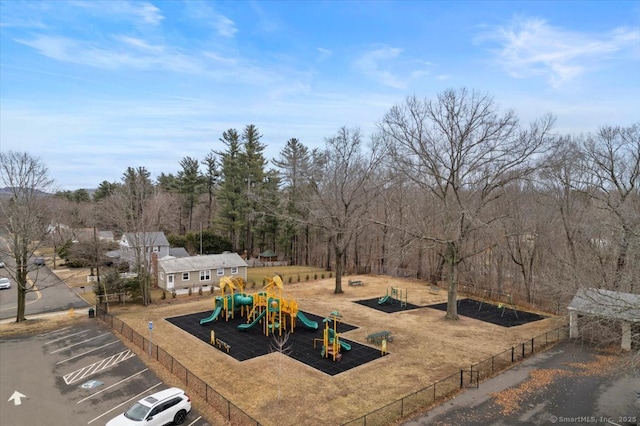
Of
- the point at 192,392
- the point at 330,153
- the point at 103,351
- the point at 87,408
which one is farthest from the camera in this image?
the point at 330,153

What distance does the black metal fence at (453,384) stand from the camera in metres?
13.8

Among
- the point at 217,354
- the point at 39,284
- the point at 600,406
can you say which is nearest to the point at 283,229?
the point at 39,284

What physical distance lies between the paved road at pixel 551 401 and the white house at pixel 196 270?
1086 inches

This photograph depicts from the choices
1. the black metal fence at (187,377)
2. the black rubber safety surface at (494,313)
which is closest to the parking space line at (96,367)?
the black metal fence at (187,377)

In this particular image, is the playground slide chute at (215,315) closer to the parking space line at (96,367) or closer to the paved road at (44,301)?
the parking space line at (96,367)

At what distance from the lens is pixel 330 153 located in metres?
36.5

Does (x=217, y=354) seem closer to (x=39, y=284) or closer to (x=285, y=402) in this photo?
(x=285, y=402)

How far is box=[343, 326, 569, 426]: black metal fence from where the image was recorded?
13.8 meters

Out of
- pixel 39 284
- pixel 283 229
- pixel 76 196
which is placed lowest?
pixel 39 284

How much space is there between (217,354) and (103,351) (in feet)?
22.1

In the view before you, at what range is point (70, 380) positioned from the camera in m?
17.3

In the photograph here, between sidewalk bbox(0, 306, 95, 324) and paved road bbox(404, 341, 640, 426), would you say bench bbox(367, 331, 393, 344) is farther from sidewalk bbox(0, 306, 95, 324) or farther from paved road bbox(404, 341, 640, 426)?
sidewalk bbox(0, 306, 95, 324)

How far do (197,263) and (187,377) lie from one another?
70.0 ft

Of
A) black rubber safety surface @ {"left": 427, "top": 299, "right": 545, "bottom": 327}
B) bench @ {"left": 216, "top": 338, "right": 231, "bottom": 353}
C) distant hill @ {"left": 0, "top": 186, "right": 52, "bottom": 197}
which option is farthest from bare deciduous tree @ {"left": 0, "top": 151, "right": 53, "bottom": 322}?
black rubber safety surface @ {"left": 427, "top": 299, "right": 545, "bottom": 327}
